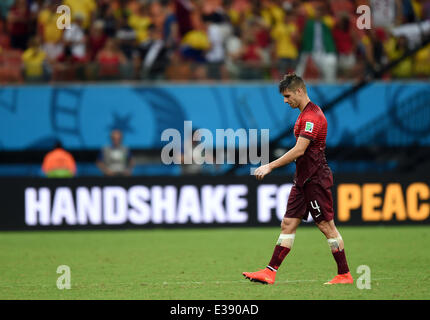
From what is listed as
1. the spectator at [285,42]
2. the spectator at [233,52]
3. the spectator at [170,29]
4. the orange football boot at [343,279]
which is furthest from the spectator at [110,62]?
the orange football boot at [343,279]

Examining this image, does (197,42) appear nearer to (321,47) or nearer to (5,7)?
(321,47)

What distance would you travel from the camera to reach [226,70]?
61.9 feet

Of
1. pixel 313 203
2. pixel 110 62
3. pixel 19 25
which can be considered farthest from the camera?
pixel 19 25

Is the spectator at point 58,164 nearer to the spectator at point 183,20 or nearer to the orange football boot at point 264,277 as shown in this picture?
the spectator at point 183,20

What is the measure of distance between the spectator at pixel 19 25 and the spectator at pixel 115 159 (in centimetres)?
295

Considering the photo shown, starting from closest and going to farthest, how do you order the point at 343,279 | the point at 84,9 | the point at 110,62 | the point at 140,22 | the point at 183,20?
1. the point at 343,279
2. the point at 110,62
3. the point at 183,20
4. the point at 84,9
5. the point at 140,22

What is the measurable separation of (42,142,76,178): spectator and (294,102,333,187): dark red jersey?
9091mm

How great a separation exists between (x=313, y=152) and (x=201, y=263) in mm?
3255

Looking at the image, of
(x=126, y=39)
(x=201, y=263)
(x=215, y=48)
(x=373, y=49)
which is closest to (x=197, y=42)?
(x=215, y=48)

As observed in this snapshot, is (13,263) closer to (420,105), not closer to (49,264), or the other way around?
(49,264)

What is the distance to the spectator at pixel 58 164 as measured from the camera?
1775cm

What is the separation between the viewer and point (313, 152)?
370 inches
